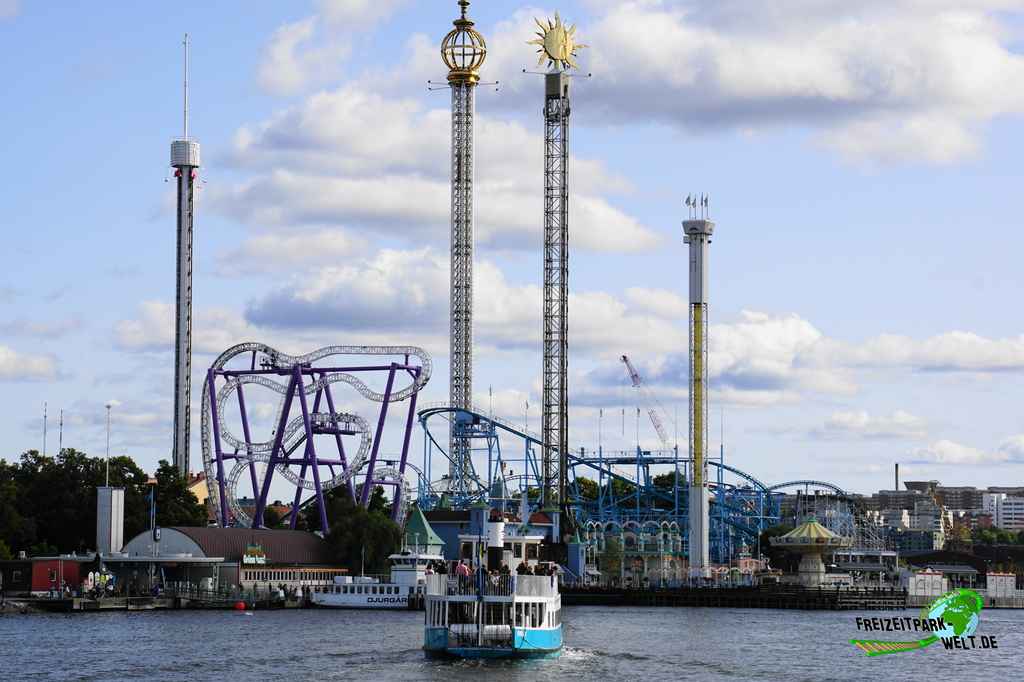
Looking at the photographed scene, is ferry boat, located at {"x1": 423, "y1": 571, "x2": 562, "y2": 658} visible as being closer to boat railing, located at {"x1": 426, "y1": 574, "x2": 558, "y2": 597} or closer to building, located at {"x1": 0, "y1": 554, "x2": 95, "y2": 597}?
boat railing, located at {"x1": 426, "y1": 574, "x2": 558, "y2": 597}

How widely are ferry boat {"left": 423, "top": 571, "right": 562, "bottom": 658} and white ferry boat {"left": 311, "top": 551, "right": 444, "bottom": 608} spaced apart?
67.0m

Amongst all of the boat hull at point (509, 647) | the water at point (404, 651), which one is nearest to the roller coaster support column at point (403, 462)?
the water at point (404, 651)

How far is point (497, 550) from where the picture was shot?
281ft

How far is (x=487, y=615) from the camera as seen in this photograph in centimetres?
8306

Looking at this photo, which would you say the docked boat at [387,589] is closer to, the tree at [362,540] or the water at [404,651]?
the tree at [362,540]

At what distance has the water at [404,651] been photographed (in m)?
85.6

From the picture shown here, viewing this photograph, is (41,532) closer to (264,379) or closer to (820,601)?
(264,379)

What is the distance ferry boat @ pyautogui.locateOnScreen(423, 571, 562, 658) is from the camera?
82.5m

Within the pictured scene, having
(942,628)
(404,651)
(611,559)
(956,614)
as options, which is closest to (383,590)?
(611,559)

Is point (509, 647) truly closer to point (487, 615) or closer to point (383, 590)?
point (487, 615)

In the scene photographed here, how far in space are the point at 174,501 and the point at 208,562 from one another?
22.2 m

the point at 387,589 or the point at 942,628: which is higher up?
the point at 387,589

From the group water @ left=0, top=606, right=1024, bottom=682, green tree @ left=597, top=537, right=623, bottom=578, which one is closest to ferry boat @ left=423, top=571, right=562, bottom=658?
water @ left=0, top=606, right=1024, bottom=682

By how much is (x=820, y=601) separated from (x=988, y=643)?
4631cm
